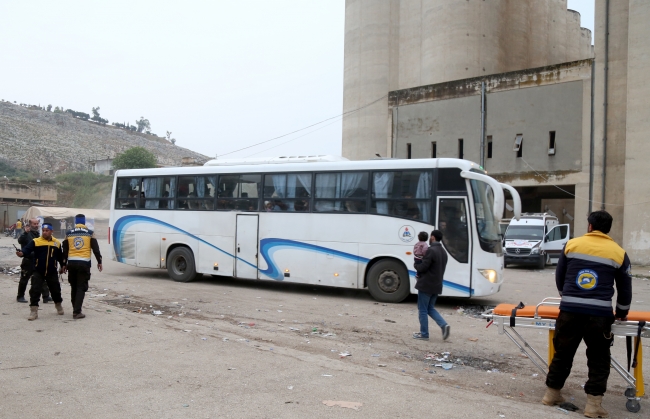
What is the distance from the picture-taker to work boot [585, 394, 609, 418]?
16.4 ft

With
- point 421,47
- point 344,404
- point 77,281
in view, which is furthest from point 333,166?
point 421,47

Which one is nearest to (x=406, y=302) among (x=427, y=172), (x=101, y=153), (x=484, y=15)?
(x=427, y=172)

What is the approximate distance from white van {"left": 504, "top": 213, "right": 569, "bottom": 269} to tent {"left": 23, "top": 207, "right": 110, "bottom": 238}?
29776 mm

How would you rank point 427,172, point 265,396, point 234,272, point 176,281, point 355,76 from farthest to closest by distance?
point 355,76
point 176,281
point 234,272
point 427,172
point 265,396

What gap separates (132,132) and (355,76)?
4999 inches

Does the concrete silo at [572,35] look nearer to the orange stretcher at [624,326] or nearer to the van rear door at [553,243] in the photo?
the van rear door at [553,243]

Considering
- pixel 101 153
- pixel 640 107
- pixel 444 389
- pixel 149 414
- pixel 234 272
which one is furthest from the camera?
pixel 101 153

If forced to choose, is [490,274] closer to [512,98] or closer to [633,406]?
[633,406]

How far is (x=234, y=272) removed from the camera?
14.4 m

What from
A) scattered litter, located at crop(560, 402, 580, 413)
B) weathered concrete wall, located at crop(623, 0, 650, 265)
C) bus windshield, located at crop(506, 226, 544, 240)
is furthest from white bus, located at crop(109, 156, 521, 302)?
weathered concrete wall, located at crop(623, 0, 650, 265)

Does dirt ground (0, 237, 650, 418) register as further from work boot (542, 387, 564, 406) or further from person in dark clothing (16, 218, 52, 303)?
person in dark clothing (16, 218, 52, 303)

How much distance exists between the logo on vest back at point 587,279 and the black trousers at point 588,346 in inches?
10.8

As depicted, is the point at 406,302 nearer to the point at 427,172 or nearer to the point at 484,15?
the point at 427,172

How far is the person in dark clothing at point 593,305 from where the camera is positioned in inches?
200
